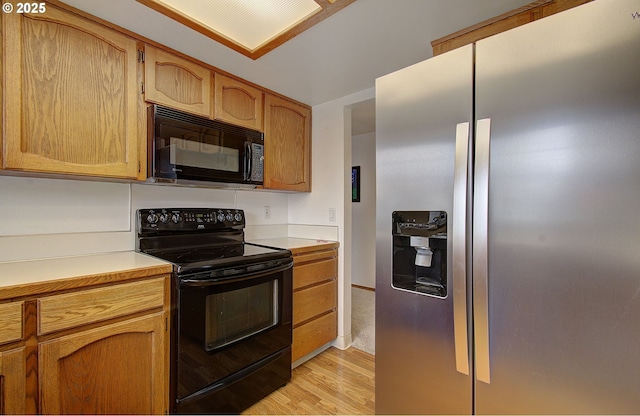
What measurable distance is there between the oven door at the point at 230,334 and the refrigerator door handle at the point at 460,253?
1087 mm

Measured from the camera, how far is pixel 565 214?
2.64 ft

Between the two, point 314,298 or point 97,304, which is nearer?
point 97,304

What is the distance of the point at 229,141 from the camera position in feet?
6.37

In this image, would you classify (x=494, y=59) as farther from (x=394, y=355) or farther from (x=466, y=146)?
(x=394, y=355)

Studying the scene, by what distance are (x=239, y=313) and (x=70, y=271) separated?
811 millimetres

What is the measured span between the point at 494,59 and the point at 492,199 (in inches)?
18.9

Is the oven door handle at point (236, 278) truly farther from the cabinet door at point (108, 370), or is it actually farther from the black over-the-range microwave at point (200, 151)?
the black over-the-range microwave at point (200, 151)

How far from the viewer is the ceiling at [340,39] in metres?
1.31

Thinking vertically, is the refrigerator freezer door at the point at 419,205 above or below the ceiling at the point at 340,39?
below

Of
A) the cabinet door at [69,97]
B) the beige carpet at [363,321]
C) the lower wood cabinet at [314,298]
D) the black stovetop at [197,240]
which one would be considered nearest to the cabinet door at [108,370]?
the black stovetop at [197,240]

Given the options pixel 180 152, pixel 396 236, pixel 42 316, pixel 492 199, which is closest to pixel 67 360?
pixel 42 316

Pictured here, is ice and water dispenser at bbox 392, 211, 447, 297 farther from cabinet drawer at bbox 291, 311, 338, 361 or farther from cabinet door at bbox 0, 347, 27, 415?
cabinet door at bbox 0, 347, 27, 415

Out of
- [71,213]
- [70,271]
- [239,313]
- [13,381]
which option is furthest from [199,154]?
[13,381]

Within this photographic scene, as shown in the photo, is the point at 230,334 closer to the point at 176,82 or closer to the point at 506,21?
the point at 176,82
